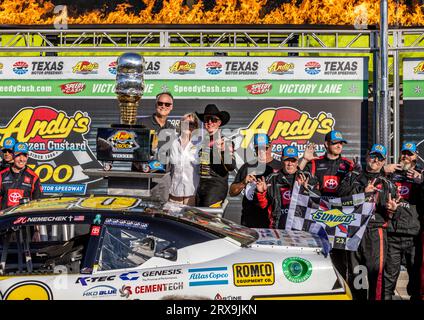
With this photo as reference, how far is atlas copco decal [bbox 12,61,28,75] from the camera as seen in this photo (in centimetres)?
989

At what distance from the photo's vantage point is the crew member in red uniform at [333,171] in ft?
23.3

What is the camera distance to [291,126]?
9766 millimetres

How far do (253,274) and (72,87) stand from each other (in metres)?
5.67

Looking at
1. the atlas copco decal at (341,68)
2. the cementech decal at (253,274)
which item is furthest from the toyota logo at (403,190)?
the atlas copco decal at (341,68)

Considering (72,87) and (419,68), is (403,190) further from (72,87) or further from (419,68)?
(72,87)

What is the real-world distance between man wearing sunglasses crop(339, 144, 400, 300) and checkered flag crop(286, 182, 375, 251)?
116mm

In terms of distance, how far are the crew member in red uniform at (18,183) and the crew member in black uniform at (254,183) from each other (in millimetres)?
2252

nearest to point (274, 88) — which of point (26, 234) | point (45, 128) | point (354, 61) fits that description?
point (354, 61)

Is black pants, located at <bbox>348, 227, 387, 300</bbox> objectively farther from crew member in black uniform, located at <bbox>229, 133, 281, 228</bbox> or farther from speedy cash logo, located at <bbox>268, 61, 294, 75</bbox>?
speedy cash logo, located at <bbox>268, 61, 294, 75</bbox>

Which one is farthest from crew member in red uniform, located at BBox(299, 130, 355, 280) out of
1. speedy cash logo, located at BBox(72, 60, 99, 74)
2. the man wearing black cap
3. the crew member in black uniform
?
speedy cash logo, located at BBox(72, 60, 99, 74)

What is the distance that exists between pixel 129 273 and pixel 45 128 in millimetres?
5316

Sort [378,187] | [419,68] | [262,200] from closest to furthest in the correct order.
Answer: [378,187], [262,200], [419,68]

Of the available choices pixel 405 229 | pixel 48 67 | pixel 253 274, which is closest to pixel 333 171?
pixel 405 229

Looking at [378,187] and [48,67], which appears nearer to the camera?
[378,187]
